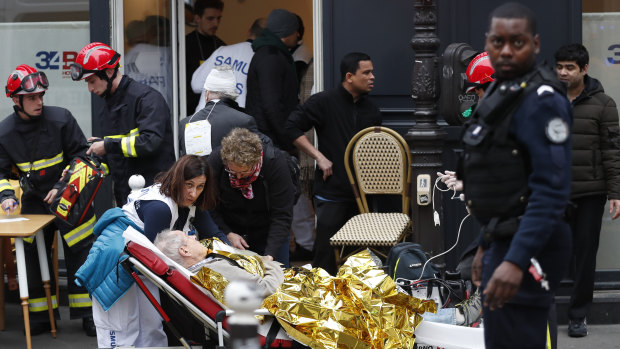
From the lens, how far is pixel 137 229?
18.8 ft

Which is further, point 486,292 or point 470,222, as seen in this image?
point 470,222

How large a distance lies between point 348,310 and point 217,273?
690 millimetres

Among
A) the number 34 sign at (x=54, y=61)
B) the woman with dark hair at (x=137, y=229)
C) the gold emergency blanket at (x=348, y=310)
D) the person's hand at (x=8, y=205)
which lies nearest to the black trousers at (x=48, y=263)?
the person's hand at (x=8, y=205)

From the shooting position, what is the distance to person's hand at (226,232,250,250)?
601 centimetres

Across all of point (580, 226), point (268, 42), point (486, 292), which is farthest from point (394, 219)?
point (486, 292)

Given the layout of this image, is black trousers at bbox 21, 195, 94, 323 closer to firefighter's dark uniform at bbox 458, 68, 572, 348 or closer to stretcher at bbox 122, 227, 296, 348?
stretcher at bbox 122, 227, 296, 348

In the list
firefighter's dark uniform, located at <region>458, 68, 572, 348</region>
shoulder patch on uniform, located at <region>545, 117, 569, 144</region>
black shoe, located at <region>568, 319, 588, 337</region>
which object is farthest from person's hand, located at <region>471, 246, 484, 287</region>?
black shoe, located at <region>568, 319, 588, 337</region>

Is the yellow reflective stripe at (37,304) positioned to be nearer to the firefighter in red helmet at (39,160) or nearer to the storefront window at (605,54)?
the firefighter in red helmet at (39,160)

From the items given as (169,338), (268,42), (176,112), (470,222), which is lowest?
(169,338)

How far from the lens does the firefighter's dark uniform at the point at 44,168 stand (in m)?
7.07

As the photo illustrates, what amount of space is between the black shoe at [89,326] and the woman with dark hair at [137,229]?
123 cm

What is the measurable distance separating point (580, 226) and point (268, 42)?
2856 millimetres

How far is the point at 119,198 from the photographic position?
7145 millimetres

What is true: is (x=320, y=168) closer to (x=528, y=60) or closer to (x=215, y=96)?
(x=215, y=96)
